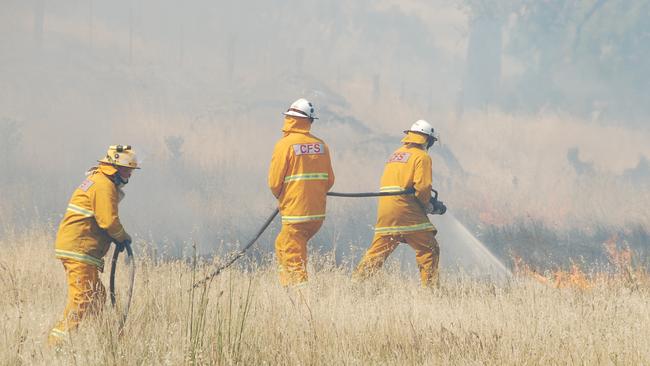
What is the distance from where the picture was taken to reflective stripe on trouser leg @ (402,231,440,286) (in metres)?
8.45

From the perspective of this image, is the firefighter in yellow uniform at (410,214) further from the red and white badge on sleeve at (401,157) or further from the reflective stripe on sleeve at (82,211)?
the reflective stripe on sleeve at (82,211)

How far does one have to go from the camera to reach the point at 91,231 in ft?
19.9

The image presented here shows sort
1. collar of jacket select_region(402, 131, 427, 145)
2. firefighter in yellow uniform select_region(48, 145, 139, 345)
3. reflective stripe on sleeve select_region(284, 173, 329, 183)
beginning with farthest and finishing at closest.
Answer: collar of jacket select_region(402, 131, 427, 145) < reflective stripe on sleeve select_region(284, 173, 329, 183) < firefighter in yellow uniform select_region(48, 145, 139, 345)

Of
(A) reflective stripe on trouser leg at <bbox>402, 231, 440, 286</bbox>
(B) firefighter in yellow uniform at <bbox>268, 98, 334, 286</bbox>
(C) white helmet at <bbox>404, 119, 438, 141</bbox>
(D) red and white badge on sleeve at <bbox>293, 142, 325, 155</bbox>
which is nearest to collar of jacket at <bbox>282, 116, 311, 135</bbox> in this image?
(B) firefighter in yellow uniform at <bbox>268, 98, 334, 286</bbox>

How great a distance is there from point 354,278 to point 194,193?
9.04 meters

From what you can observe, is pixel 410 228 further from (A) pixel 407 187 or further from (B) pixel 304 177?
(B) pixel 304 177

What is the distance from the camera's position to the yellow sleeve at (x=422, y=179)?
8414 mm

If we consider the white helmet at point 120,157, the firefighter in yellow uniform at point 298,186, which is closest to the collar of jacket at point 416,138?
the firefighter in yellow uniform at point 298,186

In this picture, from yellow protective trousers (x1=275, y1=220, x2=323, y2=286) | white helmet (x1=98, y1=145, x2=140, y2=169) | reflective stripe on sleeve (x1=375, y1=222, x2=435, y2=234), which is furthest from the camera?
reflective stripe on sleeve (x1=375, y1=222, x2=435, y2=234)

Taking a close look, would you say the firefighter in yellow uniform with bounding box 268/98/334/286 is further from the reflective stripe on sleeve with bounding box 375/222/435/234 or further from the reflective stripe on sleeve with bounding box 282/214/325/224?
the reflective stripe on sleeve with bounding box 375/222/435/234

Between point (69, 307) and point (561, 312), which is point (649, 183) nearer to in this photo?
point (561, 312)

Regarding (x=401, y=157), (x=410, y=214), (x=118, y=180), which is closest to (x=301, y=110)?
(x=401, y=157)

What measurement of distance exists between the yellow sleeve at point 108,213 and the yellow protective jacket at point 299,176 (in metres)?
1.83

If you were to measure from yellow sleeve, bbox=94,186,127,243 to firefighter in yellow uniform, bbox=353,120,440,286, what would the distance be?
120 inches
